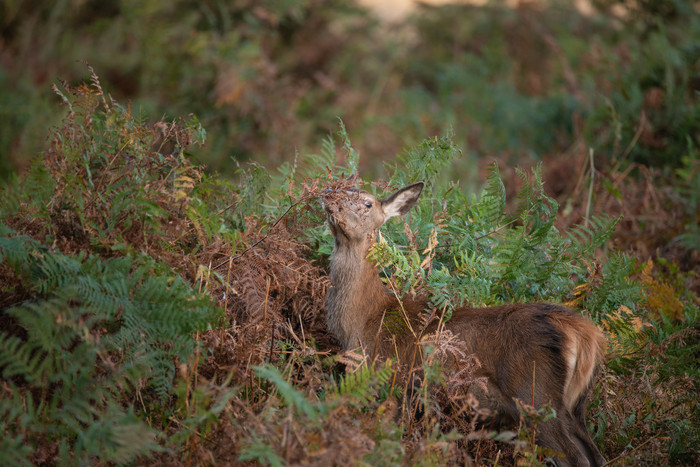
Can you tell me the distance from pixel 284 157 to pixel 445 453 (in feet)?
24.0

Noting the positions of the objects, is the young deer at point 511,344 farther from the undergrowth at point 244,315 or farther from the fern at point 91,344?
the fern at point 91,344

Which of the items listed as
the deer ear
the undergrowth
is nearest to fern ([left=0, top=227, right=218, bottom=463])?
the undergrowth

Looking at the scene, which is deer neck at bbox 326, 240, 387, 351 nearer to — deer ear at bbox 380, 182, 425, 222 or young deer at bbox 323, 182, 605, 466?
young deer at bbox 323, 182, 605, 466

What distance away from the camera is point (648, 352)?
439 centimetres

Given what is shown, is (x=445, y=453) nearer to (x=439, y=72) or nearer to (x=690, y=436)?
(x=690, y=436)

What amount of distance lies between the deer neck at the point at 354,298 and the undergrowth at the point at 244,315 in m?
0.12

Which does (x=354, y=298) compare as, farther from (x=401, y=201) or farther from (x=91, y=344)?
(x=91, y=344)

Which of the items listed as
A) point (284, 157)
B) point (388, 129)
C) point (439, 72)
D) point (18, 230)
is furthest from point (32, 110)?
point (439, 72)

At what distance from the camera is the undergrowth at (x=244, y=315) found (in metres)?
3.05

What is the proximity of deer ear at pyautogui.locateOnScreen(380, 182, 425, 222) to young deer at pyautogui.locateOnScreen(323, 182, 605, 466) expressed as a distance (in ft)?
0.06

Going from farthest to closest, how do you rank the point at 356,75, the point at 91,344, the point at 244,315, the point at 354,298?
the point at 356,75
the point at 354,298
the point at 244,315
the point at 91,344

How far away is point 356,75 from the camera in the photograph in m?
13.1

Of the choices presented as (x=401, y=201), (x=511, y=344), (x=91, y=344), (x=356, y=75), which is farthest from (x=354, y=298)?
(x=356, y=75)

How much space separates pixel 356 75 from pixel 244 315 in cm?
967
